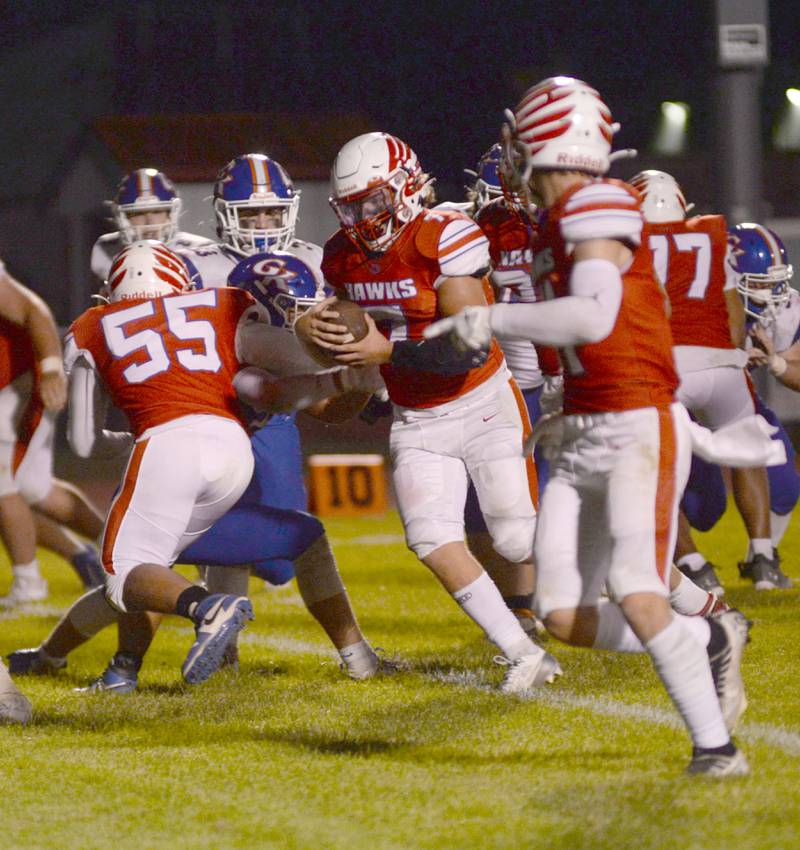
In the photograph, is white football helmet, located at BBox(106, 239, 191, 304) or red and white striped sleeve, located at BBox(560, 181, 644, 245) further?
white football helmet, located at BBox(106, 239, 191, 304)

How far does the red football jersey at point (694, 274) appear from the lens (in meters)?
5.83

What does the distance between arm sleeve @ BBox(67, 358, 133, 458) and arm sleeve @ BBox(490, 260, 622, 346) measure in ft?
5.47

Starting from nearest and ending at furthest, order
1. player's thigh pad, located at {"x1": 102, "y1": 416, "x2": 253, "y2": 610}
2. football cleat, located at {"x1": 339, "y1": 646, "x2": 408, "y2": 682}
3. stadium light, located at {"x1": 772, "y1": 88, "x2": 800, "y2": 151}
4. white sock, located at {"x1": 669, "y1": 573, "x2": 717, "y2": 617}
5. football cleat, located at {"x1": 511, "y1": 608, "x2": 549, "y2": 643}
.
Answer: white sock, located at {"x1": 669, "y1": 573, "x2": 717, "y2": 617}, player's thigh pad, located at {"x1": 102, "y1": 416, "x2": 253, "y2": 610}, football cleat, located at {"x1": 339, "y1": 646, "x2": 408, "y2": 682}, football cleat, located at {"x1": 511, "y1": 608, "x2": 549, "y2": 643}, stadium light, located at {"x1": 772, "y1": 88, "x2": 800, "y2": 151}

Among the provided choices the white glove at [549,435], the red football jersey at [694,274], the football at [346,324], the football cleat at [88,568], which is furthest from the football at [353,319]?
the football cleat at [88,568]

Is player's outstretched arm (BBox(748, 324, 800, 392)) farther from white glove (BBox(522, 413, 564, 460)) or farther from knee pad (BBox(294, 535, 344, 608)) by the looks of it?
white glove (BBox(522, 413, 564, 460))

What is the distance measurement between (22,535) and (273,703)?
2658 millimetres

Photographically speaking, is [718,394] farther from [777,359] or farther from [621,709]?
[621,709]

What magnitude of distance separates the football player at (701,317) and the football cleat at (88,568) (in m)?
2.57

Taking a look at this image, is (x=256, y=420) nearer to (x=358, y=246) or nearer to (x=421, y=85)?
(x=358, y=246)

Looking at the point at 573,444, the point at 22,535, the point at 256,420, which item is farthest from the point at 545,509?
the point at 22,535

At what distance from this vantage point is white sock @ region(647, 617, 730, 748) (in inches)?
127

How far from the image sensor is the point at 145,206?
6.69 meters

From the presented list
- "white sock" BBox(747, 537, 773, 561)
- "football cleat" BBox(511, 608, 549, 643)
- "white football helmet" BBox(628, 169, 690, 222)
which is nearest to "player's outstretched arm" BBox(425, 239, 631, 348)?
"football cleat" BBox(511, 608, 549, 643)

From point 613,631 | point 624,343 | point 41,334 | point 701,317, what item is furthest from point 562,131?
point 41,334
